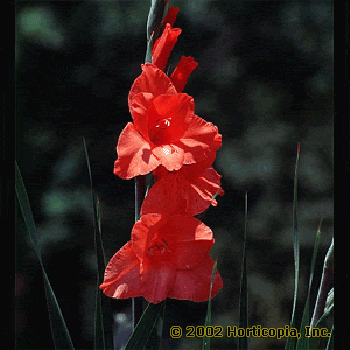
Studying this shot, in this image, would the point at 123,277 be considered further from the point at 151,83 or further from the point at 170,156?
the point at 151,83

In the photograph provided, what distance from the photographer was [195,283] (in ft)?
2.18

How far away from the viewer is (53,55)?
969 millimetres

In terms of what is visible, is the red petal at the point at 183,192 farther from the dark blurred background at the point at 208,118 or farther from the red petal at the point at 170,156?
the dark blurred background at the point at 208,118

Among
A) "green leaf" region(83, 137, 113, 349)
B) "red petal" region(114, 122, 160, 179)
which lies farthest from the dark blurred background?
"red petal" region(114, 122, 160, 179)

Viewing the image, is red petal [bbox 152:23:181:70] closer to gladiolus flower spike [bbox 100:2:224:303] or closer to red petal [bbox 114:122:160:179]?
gladiolus flower spike [bbox 100:2:224:303]

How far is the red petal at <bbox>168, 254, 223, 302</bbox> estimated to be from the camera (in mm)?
658

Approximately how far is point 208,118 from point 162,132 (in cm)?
38

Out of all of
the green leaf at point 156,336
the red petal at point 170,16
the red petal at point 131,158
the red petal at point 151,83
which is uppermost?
the red petal at point 170,16

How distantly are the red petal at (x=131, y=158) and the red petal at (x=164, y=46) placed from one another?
0.13m

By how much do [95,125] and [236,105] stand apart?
0.36 metres

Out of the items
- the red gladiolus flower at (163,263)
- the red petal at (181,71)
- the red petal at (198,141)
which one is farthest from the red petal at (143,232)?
the red petal at (181,71)

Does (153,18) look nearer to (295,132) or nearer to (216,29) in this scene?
(216,29)

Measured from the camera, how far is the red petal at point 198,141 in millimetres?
639

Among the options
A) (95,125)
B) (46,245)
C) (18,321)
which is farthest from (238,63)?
(18,321)
